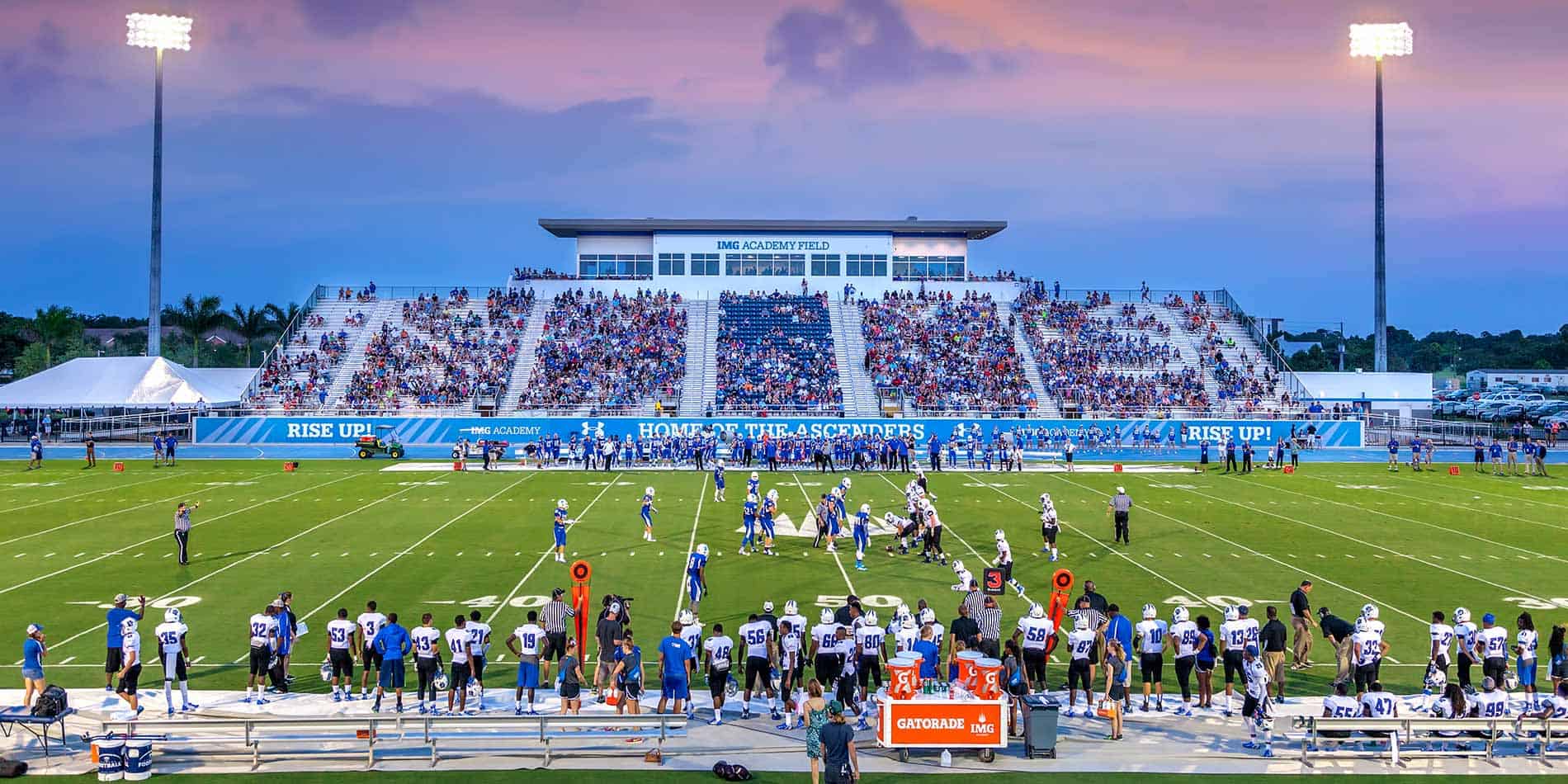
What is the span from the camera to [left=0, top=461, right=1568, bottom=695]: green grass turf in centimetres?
1908

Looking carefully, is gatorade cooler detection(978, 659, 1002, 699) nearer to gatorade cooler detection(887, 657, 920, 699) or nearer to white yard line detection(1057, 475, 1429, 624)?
gatorade cooler detection(887, 657, 920, 699)

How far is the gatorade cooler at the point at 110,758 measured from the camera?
1160 centimetres

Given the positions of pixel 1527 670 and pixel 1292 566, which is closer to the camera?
pixel 1527 670

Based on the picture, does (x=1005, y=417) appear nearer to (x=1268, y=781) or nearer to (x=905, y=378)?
(x=905, y=378)

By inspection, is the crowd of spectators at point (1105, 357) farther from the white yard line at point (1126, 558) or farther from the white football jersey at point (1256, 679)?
the white football jersey at point (1256, 679)

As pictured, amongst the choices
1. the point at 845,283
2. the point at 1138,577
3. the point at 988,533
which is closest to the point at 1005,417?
the point at 845,283

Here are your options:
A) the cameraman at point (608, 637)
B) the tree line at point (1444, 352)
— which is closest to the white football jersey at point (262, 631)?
the cameraman at point (608, 637)

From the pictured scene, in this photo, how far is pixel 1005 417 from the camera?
177ft

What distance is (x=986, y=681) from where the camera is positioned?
12.5 m

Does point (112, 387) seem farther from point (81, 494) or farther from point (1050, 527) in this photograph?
point (1050, 527)

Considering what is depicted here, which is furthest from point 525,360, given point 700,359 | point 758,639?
point 758,639

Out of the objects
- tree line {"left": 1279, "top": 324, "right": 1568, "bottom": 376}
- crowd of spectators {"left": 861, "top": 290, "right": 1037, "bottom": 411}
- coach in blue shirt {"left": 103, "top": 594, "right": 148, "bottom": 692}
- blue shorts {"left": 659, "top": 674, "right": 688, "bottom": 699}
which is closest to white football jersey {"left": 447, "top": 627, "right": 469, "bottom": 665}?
blue shorts {"left": 659, "top": 674, "right": 688, "bottom": 699}

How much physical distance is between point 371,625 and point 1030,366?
5034 cm

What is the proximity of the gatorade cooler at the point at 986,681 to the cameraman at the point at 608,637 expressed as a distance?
4.29 m
